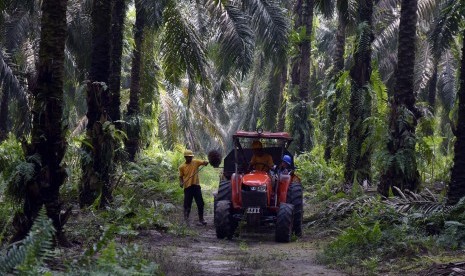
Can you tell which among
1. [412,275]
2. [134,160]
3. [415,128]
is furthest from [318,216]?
[134,160]

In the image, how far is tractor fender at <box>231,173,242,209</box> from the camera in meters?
13.1

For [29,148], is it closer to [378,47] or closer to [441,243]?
[441,243]

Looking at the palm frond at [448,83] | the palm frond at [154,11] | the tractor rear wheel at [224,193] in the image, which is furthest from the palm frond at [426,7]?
the tractor rear wheel at [224,193]

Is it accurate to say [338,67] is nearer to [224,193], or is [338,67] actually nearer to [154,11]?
[154,11]

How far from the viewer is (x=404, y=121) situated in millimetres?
14016

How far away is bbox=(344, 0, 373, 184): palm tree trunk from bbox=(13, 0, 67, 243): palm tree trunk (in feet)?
29.3

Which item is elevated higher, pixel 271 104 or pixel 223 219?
pixel 271 104

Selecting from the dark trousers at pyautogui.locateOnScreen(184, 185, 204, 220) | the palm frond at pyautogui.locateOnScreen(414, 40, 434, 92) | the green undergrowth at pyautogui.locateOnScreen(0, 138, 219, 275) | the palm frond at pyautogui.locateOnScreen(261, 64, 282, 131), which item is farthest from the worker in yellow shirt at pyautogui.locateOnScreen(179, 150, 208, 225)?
the palm frond at pyautogui.locateOnScreen(414, 40, 434, 92)

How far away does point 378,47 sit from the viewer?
3167 cm

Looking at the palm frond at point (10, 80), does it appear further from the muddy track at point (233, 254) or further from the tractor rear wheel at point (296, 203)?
the tractor rear wheel at point (296, 203)

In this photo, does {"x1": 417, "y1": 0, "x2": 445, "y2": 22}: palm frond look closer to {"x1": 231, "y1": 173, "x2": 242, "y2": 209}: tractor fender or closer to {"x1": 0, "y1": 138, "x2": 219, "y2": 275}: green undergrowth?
{"x1": 0, "y1": 138, "x2": 219, "y2": 275}: green undergrowth

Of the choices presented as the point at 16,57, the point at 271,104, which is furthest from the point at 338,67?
the point at 16,57

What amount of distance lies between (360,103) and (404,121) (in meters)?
3.28

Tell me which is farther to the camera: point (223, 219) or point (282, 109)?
point (282, 109)
